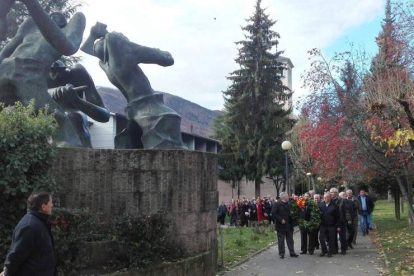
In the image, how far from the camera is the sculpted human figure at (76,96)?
10.4 m

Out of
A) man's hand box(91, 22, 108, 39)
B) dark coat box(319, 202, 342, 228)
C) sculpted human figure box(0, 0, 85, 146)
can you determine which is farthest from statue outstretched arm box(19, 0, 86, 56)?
dark coat box(319, 202, 342, 228)

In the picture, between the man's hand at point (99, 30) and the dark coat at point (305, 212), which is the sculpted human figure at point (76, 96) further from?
the dark coat at point (305, 212)

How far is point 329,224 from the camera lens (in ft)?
43.8

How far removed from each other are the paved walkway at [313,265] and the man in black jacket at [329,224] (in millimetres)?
323

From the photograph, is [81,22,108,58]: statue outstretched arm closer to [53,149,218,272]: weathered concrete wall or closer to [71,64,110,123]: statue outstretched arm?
[71,64,110,123]: statue outstretched arm

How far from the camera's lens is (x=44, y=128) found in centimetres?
744

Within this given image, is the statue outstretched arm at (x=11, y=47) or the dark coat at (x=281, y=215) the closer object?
the statue outstretched arm at (x=11, y=47)

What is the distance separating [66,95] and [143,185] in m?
3.00

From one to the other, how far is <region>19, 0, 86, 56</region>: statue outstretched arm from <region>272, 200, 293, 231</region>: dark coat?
6.58 metres

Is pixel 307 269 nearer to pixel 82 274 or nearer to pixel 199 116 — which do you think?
pixel 82 274

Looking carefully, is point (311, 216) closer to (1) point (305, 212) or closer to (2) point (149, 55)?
(1) point (305, 212)

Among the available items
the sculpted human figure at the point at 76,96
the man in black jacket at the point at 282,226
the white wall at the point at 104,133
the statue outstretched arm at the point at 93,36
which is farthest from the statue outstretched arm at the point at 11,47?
the white wall at the point at 104,133

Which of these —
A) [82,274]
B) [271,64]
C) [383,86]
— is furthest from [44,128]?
[271,64]

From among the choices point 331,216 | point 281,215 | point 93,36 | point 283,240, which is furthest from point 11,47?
point 331,216
